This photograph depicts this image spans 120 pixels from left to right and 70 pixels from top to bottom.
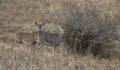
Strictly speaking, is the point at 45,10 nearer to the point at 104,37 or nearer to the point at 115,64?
the point at 104,37

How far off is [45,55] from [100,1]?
34.4ft

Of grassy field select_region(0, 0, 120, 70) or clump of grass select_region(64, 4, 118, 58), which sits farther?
clump of grass select_region(64, 4, 118, 58)

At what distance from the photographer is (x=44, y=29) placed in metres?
14.0

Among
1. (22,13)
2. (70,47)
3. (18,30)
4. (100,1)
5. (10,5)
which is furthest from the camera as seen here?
(100,1)

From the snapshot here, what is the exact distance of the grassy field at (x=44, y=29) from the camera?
8.45 metres

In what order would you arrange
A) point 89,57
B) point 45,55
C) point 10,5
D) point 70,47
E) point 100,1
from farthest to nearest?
point 100,1, point 10,5, point 70,47, point 89,57, point 45,55

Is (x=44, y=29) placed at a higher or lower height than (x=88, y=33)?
lower

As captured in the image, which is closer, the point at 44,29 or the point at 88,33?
the point at 88,33

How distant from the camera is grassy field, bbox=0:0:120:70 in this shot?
8.45 meters

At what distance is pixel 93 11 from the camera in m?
11.6

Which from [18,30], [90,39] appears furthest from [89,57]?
[18,30]

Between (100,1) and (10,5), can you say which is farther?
(100,1)

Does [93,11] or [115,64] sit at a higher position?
[93,11]

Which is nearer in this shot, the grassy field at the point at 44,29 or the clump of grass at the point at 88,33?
the grassy field at the point at 44,29
